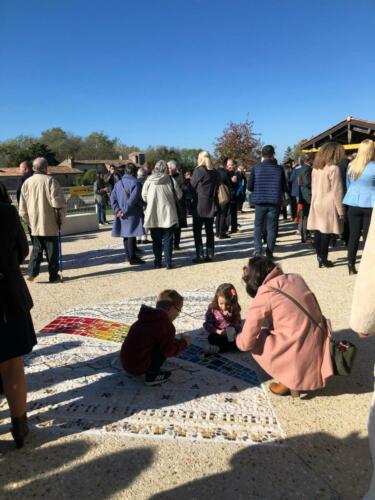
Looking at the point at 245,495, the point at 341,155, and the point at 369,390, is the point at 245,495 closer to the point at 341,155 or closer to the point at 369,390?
the point at 369,390

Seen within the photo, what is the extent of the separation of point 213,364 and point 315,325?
1.09m

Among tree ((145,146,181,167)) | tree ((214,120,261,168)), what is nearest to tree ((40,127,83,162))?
tree ((145,146,181,167))

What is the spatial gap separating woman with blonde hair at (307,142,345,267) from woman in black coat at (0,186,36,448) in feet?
16.2

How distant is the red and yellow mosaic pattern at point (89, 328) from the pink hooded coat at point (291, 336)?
1.76 metres

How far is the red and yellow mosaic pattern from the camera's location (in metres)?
4.17

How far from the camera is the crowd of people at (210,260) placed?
2467mm

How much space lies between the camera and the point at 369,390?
300 centimetres

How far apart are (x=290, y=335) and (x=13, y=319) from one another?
185 cm

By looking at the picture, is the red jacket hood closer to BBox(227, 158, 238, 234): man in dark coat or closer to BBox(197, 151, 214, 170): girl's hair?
BBox(197, 151, 214, 170): girl's hair

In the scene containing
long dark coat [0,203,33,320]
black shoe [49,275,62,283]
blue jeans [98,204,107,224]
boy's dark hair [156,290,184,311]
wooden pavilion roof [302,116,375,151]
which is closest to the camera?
long dark coat [0,203,33,320]

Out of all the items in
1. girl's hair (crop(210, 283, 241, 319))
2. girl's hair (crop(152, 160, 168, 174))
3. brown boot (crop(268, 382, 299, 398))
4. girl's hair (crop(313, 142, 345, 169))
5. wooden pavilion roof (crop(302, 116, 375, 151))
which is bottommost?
brown boot (crop(268, 382, 299, 398))

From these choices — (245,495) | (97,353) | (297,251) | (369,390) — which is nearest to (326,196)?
(297,251)

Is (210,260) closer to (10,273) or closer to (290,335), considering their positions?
(290,335)

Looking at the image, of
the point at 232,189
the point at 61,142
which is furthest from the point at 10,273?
the point at 61,142
